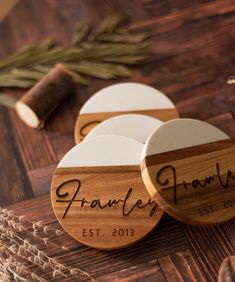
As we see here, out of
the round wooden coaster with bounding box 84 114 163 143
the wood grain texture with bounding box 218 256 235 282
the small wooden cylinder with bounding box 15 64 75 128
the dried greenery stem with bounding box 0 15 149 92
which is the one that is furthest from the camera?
the dried greenery stem with bounding box 0 15 149 92

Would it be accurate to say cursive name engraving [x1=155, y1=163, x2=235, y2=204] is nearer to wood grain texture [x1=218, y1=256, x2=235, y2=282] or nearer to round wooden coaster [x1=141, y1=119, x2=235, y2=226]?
round wooden coaster [x1=141, y1=119, x2=235, y2=226]

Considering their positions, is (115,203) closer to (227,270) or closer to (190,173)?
(190,173)

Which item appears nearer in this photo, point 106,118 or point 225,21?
point 106,118

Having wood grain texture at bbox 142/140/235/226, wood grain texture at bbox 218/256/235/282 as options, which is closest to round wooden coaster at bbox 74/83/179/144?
wood grain texture at bbox 142/140/235/226

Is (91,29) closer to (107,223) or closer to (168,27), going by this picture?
(168,27)

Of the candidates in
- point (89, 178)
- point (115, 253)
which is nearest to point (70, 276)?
point (115, 253)

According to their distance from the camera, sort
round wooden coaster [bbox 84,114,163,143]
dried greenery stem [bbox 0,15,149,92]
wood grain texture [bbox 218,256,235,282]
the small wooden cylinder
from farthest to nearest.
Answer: dried greenery stem [bbox 0,15,149,92]
the small wooden cylinder
round wooden coaster [bbox 84,114,163,143]
wood grain texture [bbox 218,256,235,282]
